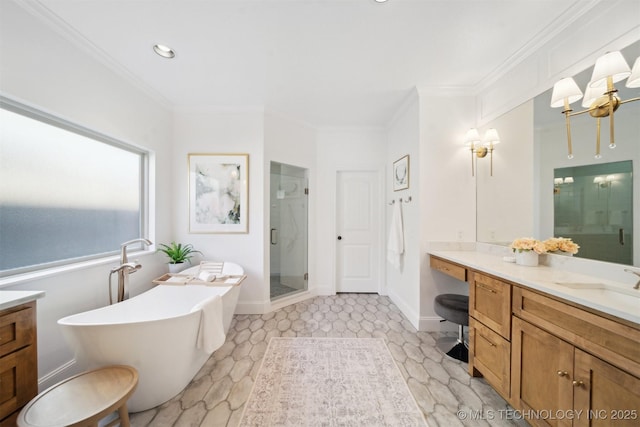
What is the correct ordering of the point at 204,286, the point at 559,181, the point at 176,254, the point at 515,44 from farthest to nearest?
the point at 176,254 → the point at 204,286 → the point at 515,44 → the point at 559,181

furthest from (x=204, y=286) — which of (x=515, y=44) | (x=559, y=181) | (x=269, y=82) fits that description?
(x=515, y=44)

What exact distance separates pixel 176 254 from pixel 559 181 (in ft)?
11.8

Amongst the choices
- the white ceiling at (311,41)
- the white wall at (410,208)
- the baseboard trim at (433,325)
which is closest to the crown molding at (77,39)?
the white ceiling at (311,41)

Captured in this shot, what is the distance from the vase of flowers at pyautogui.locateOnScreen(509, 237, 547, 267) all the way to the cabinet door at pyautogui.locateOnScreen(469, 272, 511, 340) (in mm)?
359

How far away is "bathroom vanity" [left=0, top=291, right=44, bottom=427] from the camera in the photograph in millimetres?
907

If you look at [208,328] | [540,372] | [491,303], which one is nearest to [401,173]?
[491,303]

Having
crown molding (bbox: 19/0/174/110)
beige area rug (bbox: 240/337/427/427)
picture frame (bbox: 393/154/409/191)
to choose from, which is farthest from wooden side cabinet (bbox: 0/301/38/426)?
picture frame (bbox: 393/154/409/191)

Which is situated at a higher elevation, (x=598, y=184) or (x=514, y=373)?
(x=598, y=184)

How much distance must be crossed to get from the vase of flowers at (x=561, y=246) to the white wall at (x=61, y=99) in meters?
3.50

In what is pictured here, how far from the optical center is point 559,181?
1.54 m

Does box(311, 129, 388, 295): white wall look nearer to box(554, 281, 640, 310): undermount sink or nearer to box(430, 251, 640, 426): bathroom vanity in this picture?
box(430, 251, 640, 426): bathroom vanity

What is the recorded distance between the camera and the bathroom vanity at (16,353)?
2.98 ft

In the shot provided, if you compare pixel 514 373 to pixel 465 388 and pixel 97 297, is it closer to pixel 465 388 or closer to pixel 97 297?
pixel 465 388

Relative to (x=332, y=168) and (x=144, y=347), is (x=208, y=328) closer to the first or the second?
(x=144, y=347)
